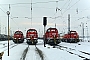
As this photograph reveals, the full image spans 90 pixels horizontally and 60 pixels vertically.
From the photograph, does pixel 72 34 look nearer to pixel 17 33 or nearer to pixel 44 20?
pixel 17 33

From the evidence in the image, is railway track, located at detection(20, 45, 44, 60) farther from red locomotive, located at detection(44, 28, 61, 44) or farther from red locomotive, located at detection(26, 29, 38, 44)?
red locomotive, located at detection(26, 29, 38, 44)

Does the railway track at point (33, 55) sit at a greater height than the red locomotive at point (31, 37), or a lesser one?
lesser

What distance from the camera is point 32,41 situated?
148ft

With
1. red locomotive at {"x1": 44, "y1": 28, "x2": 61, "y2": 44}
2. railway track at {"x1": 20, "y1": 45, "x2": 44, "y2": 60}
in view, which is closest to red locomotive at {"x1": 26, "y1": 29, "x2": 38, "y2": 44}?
red locomotive at {"x1": 44, "y1": 28, "x2": 61, "y2": 44}

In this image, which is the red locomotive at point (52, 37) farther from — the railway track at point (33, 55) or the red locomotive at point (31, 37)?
the railway track at point (33, 55)

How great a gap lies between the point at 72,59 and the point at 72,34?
37771mm

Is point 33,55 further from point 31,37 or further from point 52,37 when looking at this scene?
point 31,37

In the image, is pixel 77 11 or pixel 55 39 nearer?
pixel 77 11

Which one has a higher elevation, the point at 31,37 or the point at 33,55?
the point at 31,37

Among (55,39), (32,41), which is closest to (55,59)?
(55,39)

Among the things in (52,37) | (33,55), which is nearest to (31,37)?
(52,37)

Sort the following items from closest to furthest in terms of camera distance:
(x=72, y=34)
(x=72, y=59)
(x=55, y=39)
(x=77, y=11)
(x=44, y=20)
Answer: (x=72, y=59) → (x=44, y=20) → (x=77, y=11) → (x=55, y=39) → (x=72, y=34)

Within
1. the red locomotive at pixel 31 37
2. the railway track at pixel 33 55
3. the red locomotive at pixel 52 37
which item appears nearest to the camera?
the railway track at pixel 33 55

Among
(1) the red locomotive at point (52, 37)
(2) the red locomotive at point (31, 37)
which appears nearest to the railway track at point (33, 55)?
(1) the red locomotive at point (52, 37)
